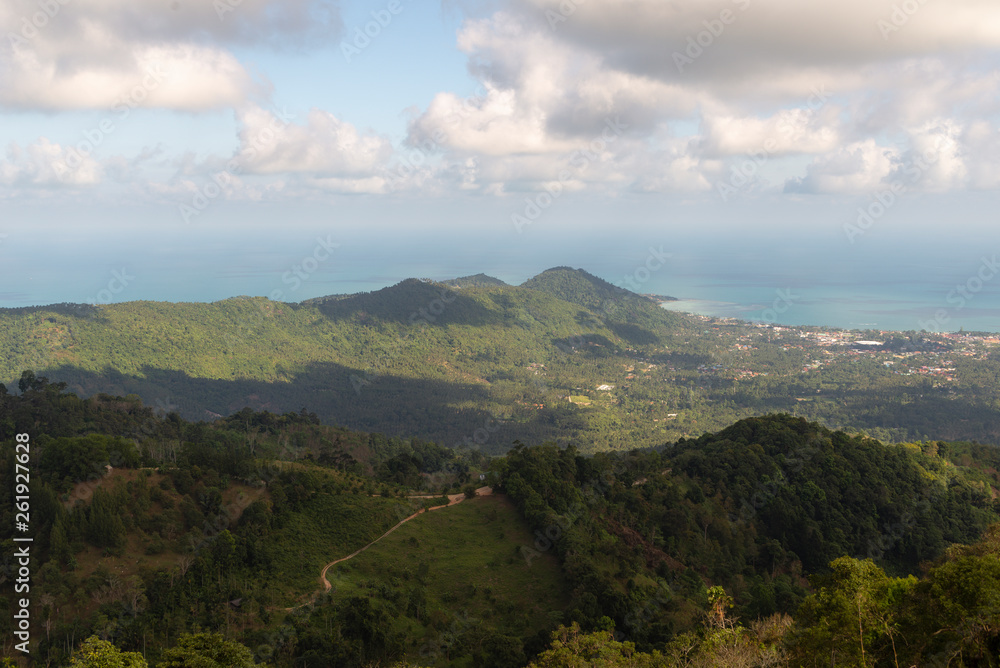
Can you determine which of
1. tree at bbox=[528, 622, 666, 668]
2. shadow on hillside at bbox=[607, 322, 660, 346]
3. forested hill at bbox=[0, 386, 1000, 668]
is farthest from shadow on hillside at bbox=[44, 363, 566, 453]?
tree at bbox=[528, 622, 666, 668]

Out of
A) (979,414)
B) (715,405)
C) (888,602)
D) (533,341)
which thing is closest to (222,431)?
(888,602)

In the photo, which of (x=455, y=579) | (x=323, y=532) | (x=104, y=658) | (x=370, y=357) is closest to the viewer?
(x=104, y=658)

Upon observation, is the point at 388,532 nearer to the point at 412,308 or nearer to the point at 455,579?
the point at 455,579

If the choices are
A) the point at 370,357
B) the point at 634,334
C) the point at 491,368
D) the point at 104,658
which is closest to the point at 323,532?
the point at 104,658

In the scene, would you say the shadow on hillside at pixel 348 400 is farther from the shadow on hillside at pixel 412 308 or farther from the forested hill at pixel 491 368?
the shadow on hillside at pixel 412 308

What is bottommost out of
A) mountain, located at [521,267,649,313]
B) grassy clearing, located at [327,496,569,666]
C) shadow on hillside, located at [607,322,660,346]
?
grassy clearing, located at [327,496,569,666]

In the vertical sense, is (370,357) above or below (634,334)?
below

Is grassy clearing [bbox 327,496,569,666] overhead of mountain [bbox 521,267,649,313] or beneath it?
beneath

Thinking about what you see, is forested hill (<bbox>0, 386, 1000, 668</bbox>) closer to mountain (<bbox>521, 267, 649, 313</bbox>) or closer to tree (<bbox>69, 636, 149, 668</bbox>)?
tree (<bbox>69, 636, 149, 668</bbox>)
